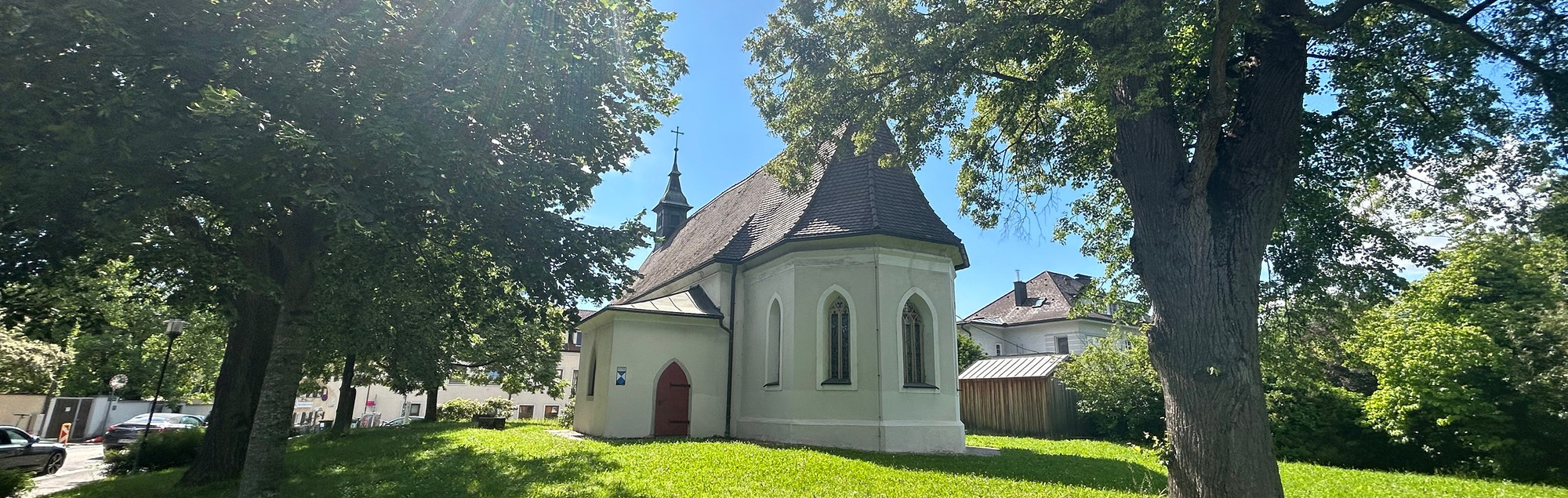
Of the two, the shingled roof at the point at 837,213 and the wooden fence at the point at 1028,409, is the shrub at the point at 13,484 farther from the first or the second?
the wooden fence at the point at 1028,409

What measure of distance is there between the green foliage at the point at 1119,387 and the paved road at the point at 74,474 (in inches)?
977

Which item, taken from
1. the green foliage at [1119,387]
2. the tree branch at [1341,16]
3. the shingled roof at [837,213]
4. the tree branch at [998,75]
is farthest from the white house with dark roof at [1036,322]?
the tree branch at [1341,16]

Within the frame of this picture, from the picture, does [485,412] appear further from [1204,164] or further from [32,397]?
[1204,164]

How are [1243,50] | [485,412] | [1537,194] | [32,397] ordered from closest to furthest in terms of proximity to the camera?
[1243,50] → [1537,194] → [32,397] → [485,412]

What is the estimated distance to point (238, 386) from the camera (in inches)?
461

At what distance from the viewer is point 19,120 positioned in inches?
264

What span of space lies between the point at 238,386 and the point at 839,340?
11.9 m

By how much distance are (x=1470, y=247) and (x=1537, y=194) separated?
11949 millimetres

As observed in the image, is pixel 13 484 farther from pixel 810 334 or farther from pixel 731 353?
pixel 810 334

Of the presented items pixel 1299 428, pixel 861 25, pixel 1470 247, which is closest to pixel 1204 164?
pixel 861 25

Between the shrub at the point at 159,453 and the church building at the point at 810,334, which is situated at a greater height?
the church building at the point at 810,334

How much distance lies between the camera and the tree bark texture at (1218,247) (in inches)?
244

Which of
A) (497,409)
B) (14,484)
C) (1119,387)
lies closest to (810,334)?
(1119,387)

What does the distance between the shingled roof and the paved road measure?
11.4m
